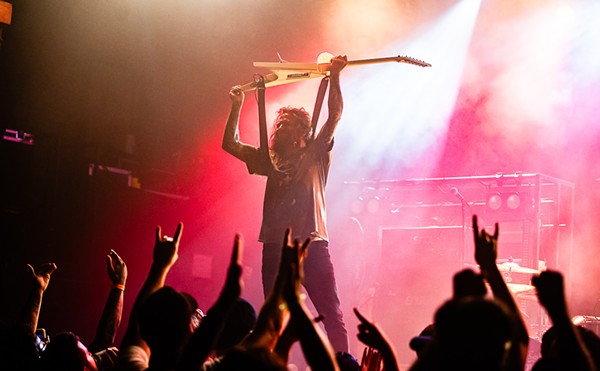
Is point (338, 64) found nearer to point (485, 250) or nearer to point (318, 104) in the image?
point (318, 104)

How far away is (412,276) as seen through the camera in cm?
1090

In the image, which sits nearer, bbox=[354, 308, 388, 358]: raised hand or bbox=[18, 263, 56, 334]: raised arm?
bbox=[354, 308, 388, 358]: raised hand

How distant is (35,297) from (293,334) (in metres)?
2.31

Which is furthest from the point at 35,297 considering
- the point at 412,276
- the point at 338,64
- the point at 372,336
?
the point at 412,276

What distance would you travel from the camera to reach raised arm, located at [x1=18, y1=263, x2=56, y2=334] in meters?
4.57

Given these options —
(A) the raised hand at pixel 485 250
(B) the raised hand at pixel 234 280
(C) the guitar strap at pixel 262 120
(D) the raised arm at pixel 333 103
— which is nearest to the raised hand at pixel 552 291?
(A) the raised hand at pixel 485 250

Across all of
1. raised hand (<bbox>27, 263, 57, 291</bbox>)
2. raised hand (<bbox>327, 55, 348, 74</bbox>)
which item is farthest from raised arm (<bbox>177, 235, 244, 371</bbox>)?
raised hand (<bbox>327, 55, 348, 74</bbox>)

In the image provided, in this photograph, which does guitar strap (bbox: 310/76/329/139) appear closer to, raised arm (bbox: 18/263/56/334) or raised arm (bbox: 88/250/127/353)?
raised arm (bbox: 88/250/127/353)

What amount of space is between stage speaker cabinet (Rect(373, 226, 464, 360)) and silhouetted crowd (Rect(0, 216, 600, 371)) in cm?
698

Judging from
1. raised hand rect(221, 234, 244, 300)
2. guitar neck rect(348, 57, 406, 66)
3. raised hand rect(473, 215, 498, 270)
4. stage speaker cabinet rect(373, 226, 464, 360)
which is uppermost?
guitar neck rect(348, 57, 406, 66)

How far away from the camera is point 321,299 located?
5.86 m

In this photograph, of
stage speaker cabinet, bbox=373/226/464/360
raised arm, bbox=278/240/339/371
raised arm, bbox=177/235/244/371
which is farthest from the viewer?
stage speaker cabinet, bbox=373/226/464/360

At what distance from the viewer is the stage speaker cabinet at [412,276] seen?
416 inches

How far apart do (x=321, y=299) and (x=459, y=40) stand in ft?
20.7
